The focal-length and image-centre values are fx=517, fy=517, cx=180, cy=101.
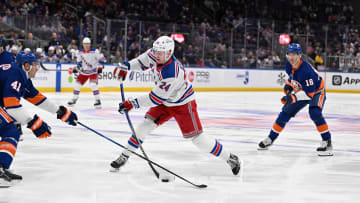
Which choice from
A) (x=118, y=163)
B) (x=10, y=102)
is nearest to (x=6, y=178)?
(x=10, y=102)

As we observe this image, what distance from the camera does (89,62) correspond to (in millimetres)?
11344

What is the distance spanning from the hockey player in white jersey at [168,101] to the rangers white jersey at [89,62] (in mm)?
6723

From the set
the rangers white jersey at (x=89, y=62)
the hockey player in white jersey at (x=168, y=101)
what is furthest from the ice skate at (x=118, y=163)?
the rangers white jersey at (x=89, y=62)

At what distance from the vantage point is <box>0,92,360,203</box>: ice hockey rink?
3.83 metres

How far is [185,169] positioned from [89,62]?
6.98m

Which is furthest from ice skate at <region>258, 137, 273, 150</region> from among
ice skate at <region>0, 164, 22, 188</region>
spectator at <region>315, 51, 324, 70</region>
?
spectator at <region>315, 51, 324, 70</region>

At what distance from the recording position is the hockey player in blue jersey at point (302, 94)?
222 inches

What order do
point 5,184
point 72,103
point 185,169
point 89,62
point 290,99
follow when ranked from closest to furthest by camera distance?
point 5,184, point 185,169, point 290,99, point 72,103, point 89,62

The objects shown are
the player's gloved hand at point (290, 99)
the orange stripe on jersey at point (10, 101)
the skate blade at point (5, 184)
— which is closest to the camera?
the orange stripe on jersey at point (10, 101)

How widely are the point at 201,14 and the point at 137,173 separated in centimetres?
1979

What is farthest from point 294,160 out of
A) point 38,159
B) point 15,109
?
point 15,109

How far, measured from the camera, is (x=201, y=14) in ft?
78.0

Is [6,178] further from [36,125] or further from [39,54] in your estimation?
[39,54]

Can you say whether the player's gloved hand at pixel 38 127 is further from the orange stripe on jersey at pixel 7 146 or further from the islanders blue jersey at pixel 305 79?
the islanders blue jersey at pixel 305 79
